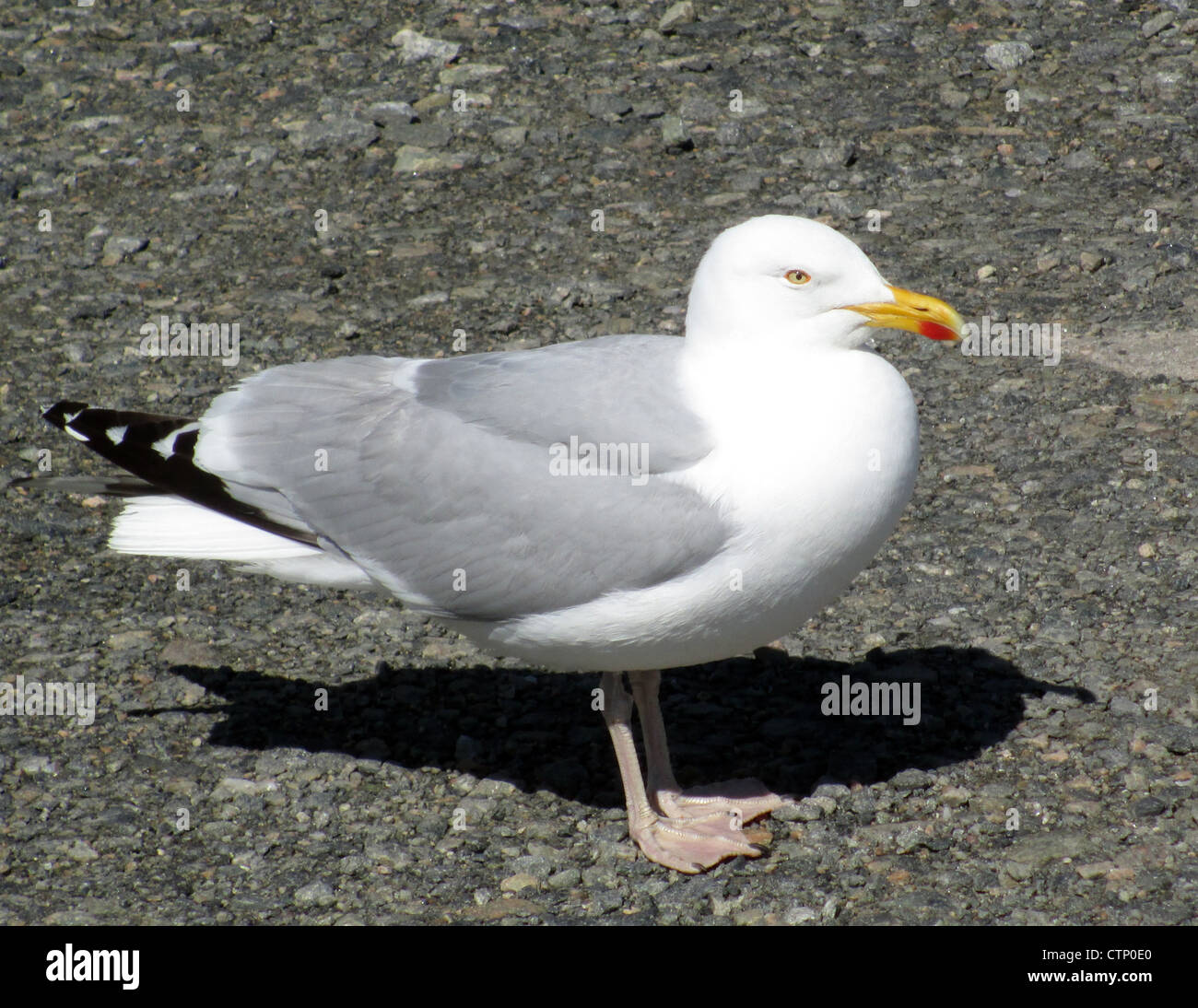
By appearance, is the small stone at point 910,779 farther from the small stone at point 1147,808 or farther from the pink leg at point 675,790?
the small stone at point 1147,808

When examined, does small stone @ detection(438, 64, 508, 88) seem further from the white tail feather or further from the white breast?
the white breast

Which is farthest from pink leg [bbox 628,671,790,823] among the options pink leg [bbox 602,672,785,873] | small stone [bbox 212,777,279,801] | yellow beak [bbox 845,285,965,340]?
yellow beak [bbox 845,285,965,340]

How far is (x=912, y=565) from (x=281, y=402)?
247cm

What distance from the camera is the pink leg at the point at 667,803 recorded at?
4.55m

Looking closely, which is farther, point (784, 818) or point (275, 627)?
point (275, 627)

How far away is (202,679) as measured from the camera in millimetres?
5379

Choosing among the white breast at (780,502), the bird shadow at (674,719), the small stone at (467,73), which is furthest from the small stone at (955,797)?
the small stone at (467,73)

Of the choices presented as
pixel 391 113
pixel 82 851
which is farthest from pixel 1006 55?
pixel 82 851

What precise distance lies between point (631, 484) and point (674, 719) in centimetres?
134

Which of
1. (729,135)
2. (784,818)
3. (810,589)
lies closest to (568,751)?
(784,818)

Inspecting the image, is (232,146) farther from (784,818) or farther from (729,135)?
(784,818)

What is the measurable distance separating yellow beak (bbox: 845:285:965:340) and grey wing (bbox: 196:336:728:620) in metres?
0.59

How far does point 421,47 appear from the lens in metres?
9.52

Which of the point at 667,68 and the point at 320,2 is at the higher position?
the point at 320,2
